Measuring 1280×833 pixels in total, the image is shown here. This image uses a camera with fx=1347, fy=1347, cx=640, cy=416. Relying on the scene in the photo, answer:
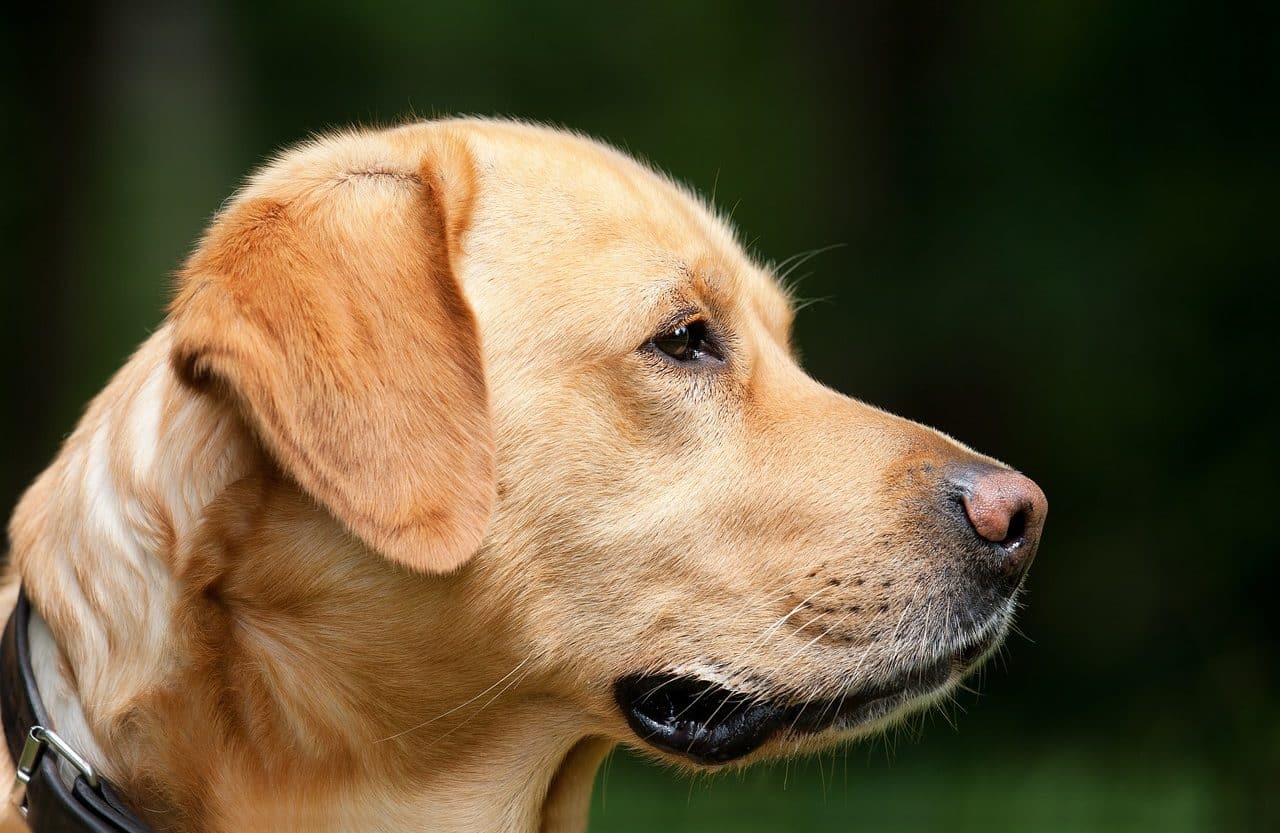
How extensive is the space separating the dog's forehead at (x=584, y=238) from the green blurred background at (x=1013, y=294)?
316 cm

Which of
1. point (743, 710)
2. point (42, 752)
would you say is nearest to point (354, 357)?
point (42, 752)

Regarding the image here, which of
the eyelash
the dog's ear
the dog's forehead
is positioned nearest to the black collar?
the dog's ear

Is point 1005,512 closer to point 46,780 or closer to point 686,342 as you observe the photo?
point 686,342

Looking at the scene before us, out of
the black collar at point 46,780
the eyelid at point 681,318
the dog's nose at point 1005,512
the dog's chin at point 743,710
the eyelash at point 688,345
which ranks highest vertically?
the eyelid at point 681,318

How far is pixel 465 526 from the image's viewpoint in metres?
2.57

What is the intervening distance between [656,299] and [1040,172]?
5503mm

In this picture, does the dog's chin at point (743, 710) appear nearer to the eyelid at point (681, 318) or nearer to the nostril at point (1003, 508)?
the nostril at point (1003, 508)

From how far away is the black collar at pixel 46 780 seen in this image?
2453mm

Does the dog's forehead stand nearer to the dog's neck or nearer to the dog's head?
the dog's head

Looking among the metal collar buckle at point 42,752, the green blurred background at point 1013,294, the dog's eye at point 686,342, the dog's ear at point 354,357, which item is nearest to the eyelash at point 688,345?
the dog's eye at point 686,342

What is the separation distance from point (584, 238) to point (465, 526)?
2.40 feet

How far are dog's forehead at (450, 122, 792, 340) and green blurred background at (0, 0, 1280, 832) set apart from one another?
3.16 meters

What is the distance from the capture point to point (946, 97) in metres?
8.27

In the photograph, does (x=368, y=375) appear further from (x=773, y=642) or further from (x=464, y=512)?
(x=773, y=642)
